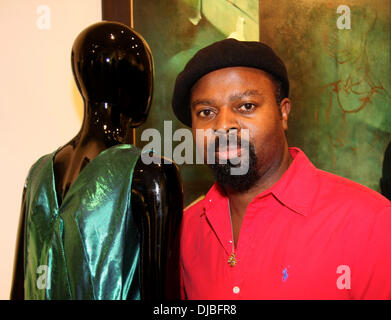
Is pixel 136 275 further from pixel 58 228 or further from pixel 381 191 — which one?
pixel 381 191

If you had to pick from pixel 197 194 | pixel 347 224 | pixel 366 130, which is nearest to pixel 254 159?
pixel 347 224

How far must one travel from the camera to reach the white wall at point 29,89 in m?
1.57

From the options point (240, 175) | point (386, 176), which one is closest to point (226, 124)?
point (240, 175)

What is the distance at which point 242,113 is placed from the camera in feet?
3.88

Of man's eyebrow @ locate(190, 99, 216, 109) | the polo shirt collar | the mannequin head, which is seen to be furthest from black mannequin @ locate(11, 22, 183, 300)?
the polo shirt collar

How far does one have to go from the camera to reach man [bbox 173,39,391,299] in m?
1.05

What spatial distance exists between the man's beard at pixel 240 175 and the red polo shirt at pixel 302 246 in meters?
0.07

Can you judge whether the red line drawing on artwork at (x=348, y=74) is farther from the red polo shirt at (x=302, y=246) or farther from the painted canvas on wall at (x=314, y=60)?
the red polo shirt at (x=302, y=246)

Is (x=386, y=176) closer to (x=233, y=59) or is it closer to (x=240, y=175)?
(x=240, y=175)

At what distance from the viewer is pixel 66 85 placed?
1.59 metres

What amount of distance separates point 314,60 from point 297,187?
0.66 metres

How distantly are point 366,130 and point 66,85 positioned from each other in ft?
4.25

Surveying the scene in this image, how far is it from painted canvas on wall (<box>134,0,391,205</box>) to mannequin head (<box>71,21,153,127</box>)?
538 mm

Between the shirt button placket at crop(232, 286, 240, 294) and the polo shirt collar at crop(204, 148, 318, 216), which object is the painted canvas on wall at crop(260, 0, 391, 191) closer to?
the polo shirt collar at crop(204, 148, 318, 216)
